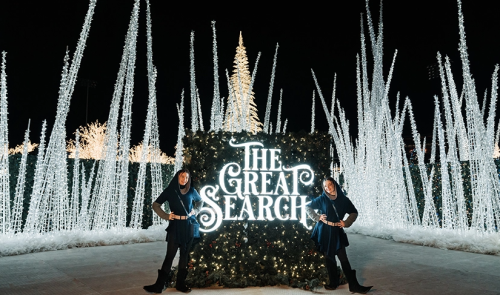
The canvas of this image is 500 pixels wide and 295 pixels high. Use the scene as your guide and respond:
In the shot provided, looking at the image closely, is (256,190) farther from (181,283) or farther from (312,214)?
(181,283)

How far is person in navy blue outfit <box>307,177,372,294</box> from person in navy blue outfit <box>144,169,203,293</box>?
1.46 meters

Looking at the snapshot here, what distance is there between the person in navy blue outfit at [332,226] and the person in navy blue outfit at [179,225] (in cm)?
146

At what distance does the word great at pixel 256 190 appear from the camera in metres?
4.67

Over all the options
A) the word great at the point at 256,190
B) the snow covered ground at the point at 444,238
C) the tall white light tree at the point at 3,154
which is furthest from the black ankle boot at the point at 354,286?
the tall white light tree at the point at 3,154

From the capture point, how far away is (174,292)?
14.0ft

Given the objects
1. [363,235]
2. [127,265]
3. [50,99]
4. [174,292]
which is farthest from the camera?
[50,99]

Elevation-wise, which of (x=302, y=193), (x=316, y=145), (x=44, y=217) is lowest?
(x=44, y=217)

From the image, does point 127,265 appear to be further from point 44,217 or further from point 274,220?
point 44,217

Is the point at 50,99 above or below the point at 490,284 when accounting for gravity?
above

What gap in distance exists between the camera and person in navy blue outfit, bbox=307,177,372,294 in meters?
4.31

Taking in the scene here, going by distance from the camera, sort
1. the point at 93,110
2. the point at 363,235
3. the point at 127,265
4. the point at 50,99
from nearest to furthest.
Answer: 1. the point at 127,265
2. the point at 363,235
3. the point at 50,99
4. the point at 93,110

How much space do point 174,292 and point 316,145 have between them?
102 inches

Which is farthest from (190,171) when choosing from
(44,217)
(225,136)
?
(44,217)

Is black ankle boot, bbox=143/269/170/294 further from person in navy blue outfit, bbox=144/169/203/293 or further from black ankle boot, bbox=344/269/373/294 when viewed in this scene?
black ankle boot, bbox=344/269/373/294
